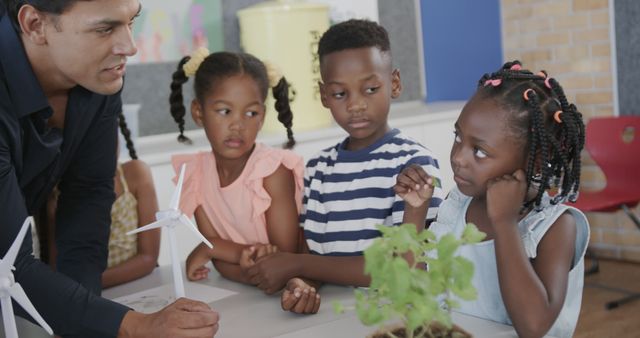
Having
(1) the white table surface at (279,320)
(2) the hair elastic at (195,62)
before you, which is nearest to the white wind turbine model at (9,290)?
(1) the white table surface at (279,320)

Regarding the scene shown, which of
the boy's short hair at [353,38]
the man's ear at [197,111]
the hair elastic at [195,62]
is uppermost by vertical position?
the boy's short hair at [353,38]

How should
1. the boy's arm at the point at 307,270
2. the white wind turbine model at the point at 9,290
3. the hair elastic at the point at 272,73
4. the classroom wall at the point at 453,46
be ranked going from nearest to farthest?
the white wind turbine model at the point at 9,290, the boy's arm at the point at 307,270, the hair elastic at the point at 272,73, the classroom wall at the point at 453,46

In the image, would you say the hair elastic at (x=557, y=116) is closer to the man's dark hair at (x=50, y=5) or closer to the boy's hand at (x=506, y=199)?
the boy's hand at (x=506, y=199)

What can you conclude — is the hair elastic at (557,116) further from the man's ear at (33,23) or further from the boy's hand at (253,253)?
the man's ear at (33,23)

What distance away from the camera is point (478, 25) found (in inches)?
148

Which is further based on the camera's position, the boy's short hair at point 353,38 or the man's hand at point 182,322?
the boy's short hair at point 353,38

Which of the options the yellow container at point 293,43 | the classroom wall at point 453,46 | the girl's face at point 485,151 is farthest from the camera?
the classroom wall at point 453,46

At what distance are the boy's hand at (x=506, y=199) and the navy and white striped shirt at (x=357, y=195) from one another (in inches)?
10.9

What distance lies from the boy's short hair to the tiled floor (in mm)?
1486

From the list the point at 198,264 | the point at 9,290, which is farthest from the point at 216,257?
the point at 9,290

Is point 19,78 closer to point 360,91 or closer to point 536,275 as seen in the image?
point 360,91

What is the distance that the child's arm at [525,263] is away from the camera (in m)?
1.09

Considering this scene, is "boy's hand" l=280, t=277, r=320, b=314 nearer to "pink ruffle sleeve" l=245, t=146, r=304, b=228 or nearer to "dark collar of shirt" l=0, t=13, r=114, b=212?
"pink ruffle sleeve" l=245, t=146, r=304, b=228

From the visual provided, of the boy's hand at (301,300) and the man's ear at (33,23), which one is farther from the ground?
the man's ear at (33,23)
